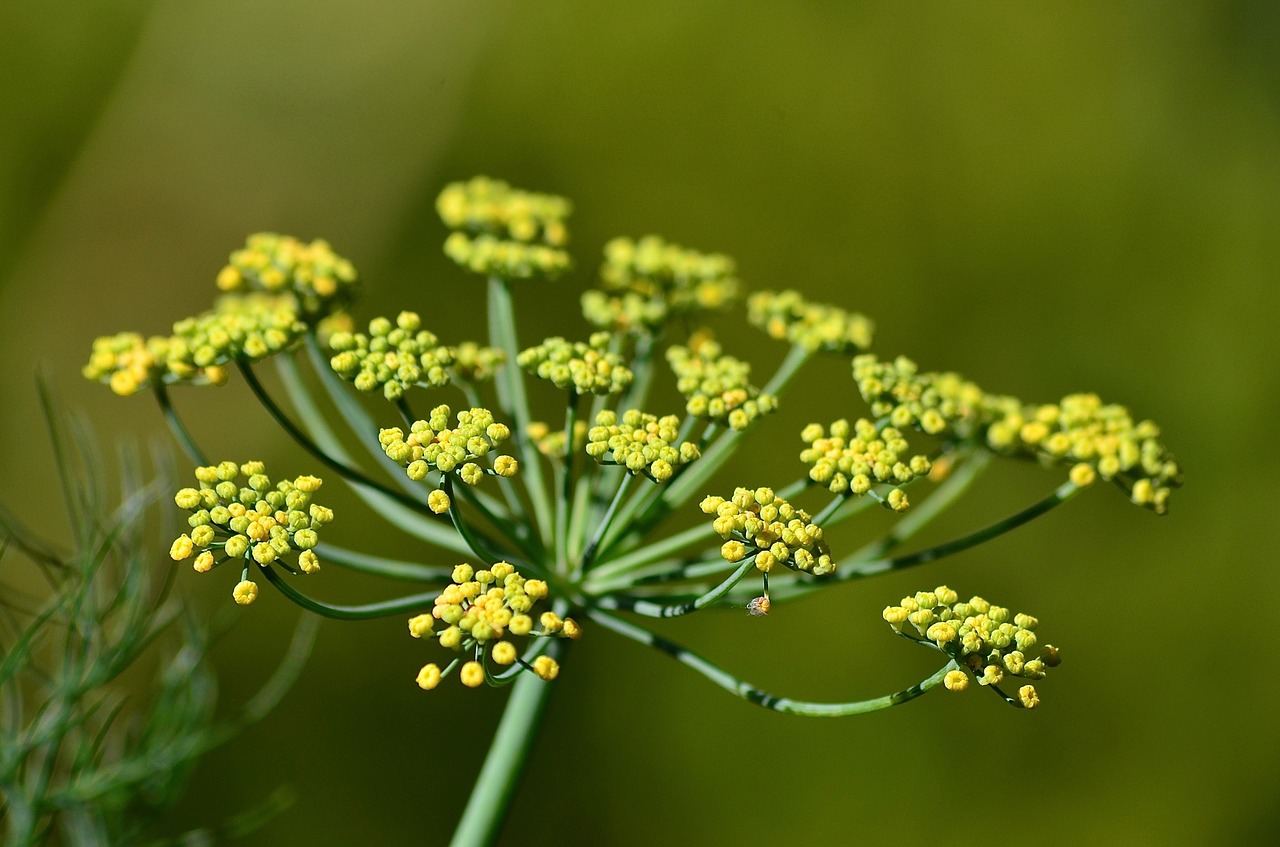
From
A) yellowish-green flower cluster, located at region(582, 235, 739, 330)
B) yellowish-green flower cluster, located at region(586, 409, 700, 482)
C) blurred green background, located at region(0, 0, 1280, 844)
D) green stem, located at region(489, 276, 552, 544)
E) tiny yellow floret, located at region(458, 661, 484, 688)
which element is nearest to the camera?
tiny yellow floret, located at region(458, 661, 484, 688)

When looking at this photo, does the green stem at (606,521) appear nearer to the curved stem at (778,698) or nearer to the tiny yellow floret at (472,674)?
the curved stem at (778,698)

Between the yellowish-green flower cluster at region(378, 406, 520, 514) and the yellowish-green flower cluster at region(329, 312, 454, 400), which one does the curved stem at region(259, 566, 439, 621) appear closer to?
the yellowish-green flower cluster at region(378, 406, 520, 514)

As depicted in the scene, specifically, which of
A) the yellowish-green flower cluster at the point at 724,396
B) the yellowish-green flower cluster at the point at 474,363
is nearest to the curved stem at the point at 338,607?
the yellowish-green flower cluster at the point at 474,363

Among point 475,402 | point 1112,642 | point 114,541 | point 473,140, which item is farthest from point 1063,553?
point 114,541

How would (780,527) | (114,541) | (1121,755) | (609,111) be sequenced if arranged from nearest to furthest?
(780,527)
(114,541)
(1121,755)
(609,111)

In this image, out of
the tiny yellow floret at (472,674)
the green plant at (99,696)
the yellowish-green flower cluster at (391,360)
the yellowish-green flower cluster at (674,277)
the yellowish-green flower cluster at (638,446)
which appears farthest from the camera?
the yellowish-green flower cluster at (674,277)

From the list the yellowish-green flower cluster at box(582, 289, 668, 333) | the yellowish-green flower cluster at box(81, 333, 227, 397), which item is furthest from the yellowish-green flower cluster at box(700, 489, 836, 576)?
the yellowish-green flower cluster at box(81, 333, 227, 397)

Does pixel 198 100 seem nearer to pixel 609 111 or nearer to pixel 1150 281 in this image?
pixel 609 111

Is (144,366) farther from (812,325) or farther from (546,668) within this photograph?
(812,325)
